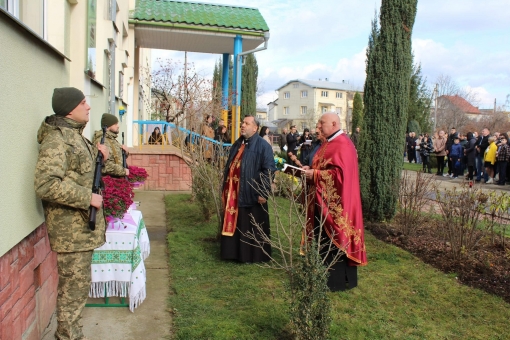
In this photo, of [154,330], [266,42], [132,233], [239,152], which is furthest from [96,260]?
[266,42]

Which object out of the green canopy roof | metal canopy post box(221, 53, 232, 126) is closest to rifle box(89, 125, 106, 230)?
the green canopy roof

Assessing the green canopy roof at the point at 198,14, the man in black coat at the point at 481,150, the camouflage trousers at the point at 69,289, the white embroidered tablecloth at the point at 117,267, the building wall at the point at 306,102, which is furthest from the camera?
the building wall at the point at 306,102

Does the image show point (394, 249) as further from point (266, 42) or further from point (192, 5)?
point (192, 5)

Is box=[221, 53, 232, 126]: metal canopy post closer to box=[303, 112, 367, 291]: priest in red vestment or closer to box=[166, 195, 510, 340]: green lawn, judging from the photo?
box=[166, 195, 510, 340]: green lawn

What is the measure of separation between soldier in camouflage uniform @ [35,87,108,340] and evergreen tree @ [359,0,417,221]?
6.00 metres

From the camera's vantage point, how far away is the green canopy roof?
12715 mm

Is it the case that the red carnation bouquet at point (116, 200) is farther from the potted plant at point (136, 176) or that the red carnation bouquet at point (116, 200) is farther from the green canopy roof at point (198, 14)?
the green canopy roof at point (198, 14)

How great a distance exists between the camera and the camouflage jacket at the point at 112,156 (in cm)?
494

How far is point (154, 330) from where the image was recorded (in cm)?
393

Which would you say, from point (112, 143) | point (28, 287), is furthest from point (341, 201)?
point (28, 287)

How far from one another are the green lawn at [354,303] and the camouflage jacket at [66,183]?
4.10 ft

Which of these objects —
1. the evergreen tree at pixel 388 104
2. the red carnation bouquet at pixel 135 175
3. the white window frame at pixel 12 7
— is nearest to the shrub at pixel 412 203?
the evergreen tree at pixel 388 104

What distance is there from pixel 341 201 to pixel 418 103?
2790 cm

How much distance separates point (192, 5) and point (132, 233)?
455 inches
